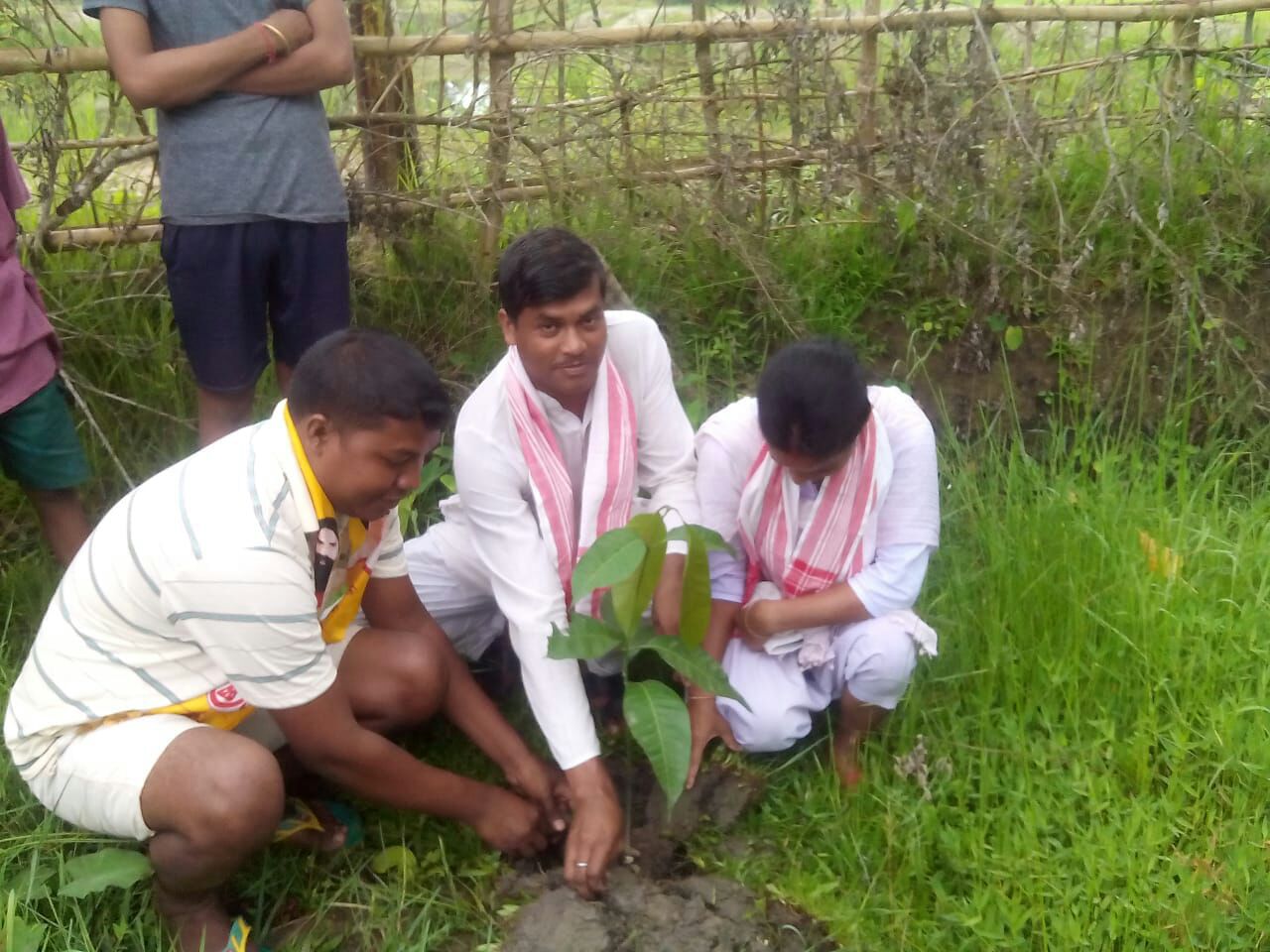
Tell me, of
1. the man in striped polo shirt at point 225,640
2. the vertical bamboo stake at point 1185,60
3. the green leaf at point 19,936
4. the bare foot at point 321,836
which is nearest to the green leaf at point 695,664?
the man in striped polo shirt at point 225,640

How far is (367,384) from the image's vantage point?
1.85 meters

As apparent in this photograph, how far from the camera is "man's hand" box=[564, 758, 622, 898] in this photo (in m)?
2.12

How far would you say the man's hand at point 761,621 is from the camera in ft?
8.16

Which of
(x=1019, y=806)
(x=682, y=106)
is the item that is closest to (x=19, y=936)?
(x=1019, y=806)

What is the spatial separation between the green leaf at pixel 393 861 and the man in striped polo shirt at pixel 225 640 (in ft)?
0.47

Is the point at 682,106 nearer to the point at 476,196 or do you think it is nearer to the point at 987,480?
the point at 476,196

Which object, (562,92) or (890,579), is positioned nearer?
(890,579)

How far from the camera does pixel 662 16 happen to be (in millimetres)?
3734

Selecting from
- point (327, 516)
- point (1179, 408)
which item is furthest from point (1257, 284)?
point (327, 516)

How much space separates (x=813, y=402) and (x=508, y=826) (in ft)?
3.34

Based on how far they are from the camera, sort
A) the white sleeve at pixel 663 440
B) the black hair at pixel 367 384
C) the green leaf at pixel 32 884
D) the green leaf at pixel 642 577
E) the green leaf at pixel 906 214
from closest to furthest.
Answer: the black hair at pixel 367 384, the green leaf at pixel 642 577, the green leaf at pixel 32 884, the white sleeve at pixel 663 440, the green leaf at pixel 906 214

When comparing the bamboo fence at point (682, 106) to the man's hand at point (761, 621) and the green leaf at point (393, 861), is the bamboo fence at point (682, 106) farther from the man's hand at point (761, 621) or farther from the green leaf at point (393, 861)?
the green leaf at point (393, 861)

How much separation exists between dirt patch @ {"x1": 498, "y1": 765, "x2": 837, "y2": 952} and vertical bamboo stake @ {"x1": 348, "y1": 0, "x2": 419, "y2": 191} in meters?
2.11

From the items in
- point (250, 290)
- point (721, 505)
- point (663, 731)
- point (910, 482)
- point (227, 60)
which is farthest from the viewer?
point (250, 290)
